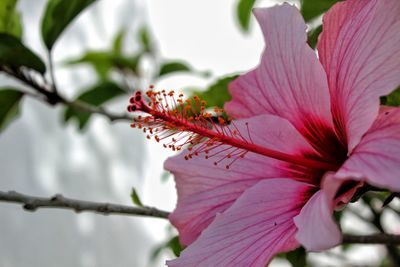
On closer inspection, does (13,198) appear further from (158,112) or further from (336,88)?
(336,88)

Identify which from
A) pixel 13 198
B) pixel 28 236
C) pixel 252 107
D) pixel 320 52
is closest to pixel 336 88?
pixel 320 52

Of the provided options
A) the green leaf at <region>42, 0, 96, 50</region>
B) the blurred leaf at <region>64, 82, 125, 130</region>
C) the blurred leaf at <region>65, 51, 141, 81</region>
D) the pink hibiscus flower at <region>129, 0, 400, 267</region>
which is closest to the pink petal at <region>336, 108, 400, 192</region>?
the pink hibiscus flower at <region>129, 0, 400, 267</region>

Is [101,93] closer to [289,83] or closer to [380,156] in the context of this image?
[289,83]

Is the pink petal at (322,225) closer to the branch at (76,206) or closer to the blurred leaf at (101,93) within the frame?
the branch at (76,206)

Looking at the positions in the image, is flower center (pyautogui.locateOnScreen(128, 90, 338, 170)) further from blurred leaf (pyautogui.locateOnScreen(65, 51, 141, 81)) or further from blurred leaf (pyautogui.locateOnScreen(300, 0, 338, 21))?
blurred leaf (pyautogui.locateOnScreen(65, 51, 141, 81))

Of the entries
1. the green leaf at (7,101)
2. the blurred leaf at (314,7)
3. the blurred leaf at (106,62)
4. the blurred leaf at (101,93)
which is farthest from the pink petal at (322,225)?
the blurred leaf at (106,62)

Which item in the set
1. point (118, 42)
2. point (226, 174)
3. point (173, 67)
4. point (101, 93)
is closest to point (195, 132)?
point (226, 174)
